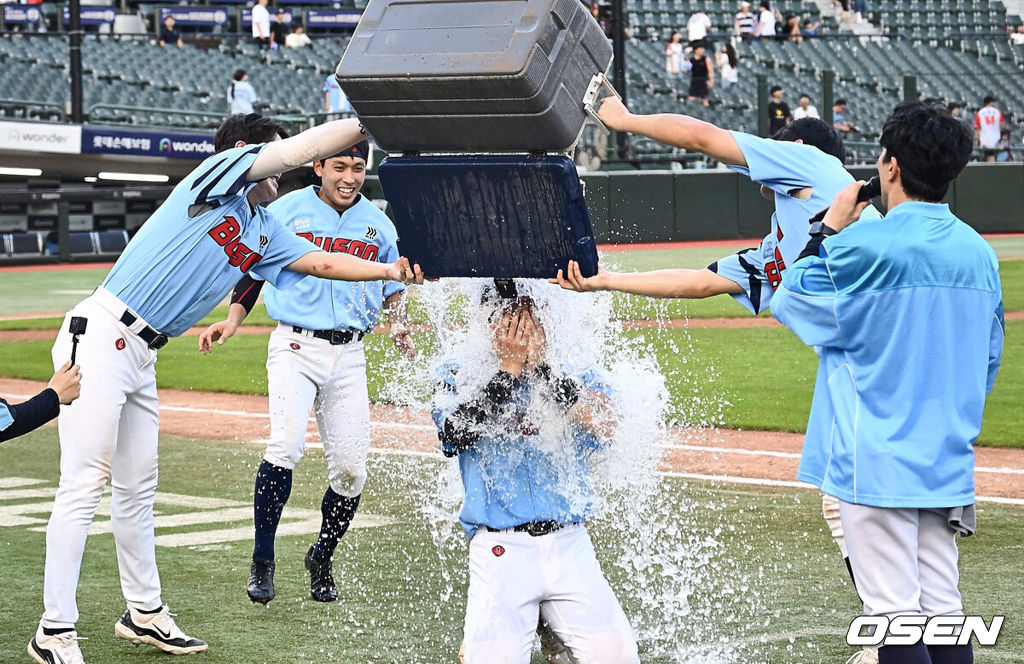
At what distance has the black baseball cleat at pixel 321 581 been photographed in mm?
6023

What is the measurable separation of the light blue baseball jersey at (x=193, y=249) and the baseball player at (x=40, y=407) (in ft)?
2.23

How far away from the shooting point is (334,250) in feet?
21.2

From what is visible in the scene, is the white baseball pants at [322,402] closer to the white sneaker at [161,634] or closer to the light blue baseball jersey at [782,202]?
the white sneaker at [161,634]

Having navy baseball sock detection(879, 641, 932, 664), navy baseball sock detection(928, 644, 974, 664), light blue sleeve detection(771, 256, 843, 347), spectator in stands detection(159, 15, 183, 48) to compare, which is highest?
light blue sleeve detection(771, 256, 843, 347)

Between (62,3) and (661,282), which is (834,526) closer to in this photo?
(661,282)

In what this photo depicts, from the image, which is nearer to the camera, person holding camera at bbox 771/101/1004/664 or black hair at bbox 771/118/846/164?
person holding camera at bbox 771/101/1004/664

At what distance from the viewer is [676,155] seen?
2753 cm

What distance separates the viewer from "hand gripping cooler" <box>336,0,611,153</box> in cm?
347

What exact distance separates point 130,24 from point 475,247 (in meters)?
30.9

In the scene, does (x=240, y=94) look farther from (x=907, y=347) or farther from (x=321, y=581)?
(x=907, y=347)

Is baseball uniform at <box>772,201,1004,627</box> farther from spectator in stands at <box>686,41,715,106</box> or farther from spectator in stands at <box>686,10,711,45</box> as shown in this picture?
spectator in stands at <box>686,10,711,45</box>

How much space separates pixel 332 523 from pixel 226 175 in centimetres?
181

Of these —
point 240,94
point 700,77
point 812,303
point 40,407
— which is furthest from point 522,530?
point 700,77

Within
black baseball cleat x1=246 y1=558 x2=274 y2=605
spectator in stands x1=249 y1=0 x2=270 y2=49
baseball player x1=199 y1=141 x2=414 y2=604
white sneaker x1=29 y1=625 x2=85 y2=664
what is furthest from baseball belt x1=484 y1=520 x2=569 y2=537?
spectator in stands x1=249 y1=0 x2=270 y2=49
